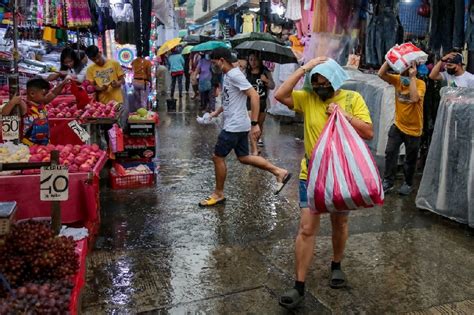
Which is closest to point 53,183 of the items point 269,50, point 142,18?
point 269,50

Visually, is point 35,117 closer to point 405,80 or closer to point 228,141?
point 228,141

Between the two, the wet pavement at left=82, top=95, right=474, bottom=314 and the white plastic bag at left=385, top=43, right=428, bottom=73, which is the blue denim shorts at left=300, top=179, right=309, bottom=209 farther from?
the white plastic bag at left=385, top=43, right=428, bottom=73

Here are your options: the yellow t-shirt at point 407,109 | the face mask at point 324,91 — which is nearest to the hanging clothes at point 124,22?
the yellow t-shirt at point 407,109

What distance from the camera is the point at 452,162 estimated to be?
6020 millimetres

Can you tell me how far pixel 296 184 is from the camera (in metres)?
7.68

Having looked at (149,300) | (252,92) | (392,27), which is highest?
(392,27)

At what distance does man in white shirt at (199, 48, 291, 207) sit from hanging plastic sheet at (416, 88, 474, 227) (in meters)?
1.79

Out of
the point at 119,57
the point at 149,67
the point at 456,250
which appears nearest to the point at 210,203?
the point at 456,250

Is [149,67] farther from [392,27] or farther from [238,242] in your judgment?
[238,242]

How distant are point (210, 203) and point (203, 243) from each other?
1.26 meters

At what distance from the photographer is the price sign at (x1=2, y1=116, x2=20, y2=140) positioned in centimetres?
491

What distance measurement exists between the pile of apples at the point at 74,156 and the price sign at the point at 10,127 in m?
0.22

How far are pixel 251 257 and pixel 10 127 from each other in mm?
2664

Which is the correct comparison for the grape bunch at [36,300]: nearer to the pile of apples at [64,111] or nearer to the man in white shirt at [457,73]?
the pile of apples at [64,111]
